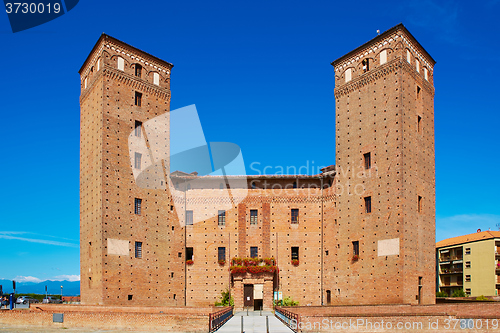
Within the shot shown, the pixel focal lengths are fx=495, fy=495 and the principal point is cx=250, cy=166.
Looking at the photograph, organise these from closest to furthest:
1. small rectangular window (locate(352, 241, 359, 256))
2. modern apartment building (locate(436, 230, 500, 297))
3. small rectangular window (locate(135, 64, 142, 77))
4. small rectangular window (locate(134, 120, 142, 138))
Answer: small rectangular window (locate(352, 241, 359, 256)) < small rectangular window (locate(134, 120, 142, 138)) < small rectangular window (locate(135, 64, 142, 77)) < modern apartment building (locate(436, 230, 500, 297))

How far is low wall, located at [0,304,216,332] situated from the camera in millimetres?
24375

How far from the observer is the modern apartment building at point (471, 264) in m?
55.8

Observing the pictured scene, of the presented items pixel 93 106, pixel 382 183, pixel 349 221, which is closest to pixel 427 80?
pixel 382 183

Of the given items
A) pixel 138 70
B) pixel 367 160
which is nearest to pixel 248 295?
pixel 367 160

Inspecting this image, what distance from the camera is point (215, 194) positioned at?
40.5m

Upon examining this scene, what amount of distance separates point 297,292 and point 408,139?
46.9 feet

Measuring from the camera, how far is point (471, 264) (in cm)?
5897

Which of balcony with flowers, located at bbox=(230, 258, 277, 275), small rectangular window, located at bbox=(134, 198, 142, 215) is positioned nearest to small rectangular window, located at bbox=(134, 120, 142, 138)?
small rectangular window, located at bbox=(134, 198, 142, 215)

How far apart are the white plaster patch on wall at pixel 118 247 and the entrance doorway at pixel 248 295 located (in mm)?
9413

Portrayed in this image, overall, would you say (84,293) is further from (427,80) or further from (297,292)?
(427,80)

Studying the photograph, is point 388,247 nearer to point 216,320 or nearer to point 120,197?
point 216,320

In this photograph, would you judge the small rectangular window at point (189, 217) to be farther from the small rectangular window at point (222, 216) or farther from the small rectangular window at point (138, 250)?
the small rectangular window at point (138, 250)

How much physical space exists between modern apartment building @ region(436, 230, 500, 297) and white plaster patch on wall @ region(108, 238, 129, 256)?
136 feet

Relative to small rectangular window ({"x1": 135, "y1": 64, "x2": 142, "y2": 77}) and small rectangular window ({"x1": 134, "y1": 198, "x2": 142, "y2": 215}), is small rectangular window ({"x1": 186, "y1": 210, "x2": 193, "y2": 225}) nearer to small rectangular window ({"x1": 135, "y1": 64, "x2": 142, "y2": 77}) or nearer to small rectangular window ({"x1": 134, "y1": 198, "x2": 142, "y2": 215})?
small rectangular window ({"x1": 134, "y1": 198, "x2": 142, "y2": 215})
